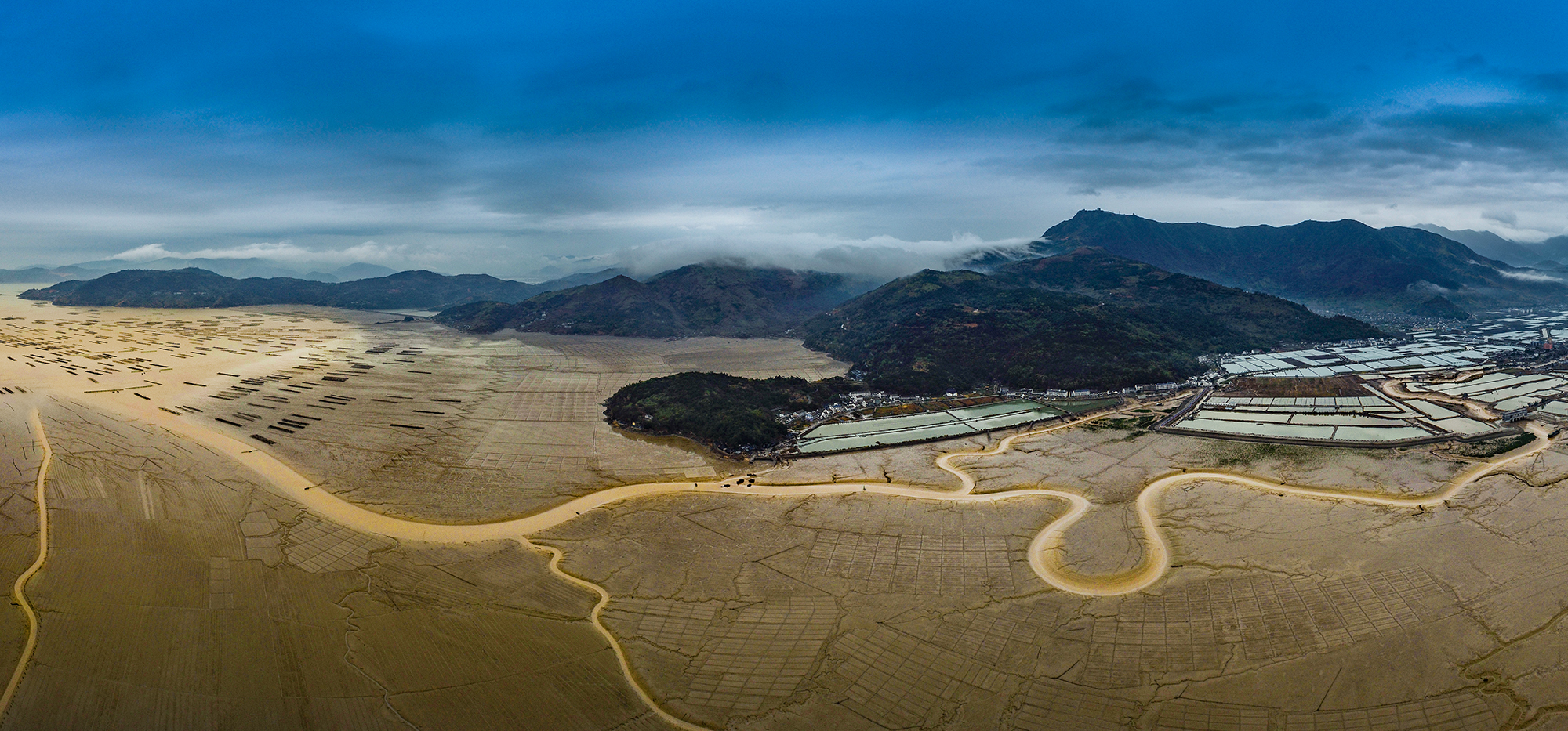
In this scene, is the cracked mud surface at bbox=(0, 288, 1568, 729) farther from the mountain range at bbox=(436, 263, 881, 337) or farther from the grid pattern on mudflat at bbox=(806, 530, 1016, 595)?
the mountain range at bbox=(436, 263, 881, 337)

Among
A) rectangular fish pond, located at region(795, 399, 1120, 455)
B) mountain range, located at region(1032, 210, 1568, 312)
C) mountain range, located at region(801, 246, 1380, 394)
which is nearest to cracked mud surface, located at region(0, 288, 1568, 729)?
rectangular fish pond, located at region(795, 399, 1120, 455)

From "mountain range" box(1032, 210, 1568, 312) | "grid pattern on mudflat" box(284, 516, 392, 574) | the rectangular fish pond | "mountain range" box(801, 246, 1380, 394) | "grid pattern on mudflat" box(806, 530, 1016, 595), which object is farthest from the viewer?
"mountain range" box(1032, 210, 1568, 312)

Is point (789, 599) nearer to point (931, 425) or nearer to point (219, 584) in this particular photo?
point (219, 584)

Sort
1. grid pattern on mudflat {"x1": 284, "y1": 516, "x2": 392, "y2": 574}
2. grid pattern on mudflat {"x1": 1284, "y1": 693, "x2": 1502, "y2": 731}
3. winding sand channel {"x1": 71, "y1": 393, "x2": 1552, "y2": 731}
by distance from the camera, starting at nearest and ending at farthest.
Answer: grid pattern on mudflat {"x1": 1284, "y1": 693, "x2": 1502, "y2": 731}, winding sand channel {"x1": 71, "y1": 393, "x2": 1552, "y2": 731}, grid pattern on mudflat {"x1": 284, "y1": 516, "x2": 392, "y2": 574}

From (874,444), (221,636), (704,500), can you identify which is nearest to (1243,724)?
(704,500)

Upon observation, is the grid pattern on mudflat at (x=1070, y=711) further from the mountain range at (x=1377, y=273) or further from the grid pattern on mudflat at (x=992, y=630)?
the mountain range at (x=1377, y=273)

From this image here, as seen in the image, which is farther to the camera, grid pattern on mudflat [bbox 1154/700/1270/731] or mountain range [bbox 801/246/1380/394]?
mountain range [bbox 801/246/1380/394]

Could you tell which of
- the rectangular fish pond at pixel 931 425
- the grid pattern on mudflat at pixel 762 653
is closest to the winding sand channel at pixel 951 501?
the grid pattern on mudflat at pixel 762 653
